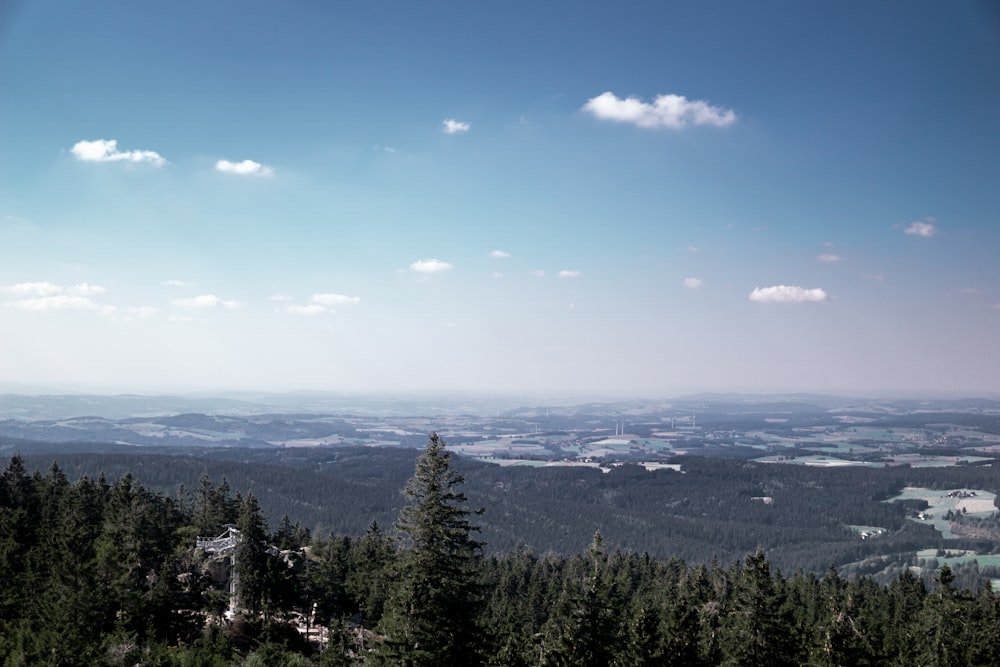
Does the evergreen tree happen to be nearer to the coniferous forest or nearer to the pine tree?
the coniferous forest

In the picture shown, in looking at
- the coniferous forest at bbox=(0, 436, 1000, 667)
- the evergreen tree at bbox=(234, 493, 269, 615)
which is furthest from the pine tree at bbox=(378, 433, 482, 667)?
the evergreen tree at bbox=(234, 493, 269, 615)

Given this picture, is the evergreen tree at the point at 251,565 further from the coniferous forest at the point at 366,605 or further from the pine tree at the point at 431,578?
the pine tree at the point at 431,578

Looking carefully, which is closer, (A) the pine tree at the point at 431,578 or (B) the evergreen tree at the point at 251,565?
(A) the pine tree at the point at 431,578

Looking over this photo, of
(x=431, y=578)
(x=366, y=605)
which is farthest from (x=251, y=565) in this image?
(x=431, y=578)

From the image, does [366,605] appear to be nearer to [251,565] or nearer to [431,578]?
[251,565]

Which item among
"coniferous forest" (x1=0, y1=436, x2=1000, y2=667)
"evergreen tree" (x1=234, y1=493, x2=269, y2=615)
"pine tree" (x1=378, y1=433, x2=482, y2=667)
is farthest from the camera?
"evergreen tree" (x1=234, y1=493, x2=269, y2=615)

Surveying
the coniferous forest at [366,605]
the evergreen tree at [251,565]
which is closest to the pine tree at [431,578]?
the coniferous forest at [366,605]

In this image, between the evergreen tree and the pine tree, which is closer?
the pine tree
